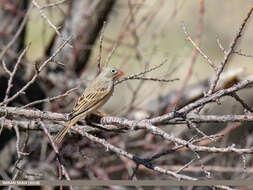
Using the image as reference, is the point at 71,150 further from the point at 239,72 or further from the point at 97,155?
the point at 239,72

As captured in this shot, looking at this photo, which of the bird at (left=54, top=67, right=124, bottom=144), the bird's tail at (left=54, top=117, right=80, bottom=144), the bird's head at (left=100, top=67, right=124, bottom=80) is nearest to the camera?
the bird's tail at (left=54, top=117, right=80, bottom=144)

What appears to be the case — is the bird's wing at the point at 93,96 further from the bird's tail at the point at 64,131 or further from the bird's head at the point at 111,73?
the bird's tail at the point at 64,131

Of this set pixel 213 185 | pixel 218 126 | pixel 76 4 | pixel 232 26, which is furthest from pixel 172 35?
pixel 213 185

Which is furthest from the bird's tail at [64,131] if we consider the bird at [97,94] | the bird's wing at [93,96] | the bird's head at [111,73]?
the bird's head at [111,73]

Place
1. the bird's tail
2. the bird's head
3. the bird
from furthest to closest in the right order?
the bird's head → the bird → the bird's tail

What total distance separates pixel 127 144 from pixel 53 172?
107 cm

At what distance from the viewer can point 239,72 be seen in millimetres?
6406

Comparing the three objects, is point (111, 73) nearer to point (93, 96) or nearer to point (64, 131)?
point (93, 96)

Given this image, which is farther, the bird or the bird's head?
the bird's head

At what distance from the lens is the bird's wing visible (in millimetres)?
4596

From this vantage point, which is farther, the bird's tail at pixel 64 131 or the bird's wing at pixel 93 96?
the bird's wing at pixel 93 96

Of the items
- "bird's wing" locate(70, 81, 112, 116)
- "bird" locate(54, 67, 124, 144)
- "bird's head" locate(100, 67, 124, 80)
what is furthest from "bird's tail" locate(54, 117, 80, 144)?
"bird's head" locate(100, 67, 124, 80)

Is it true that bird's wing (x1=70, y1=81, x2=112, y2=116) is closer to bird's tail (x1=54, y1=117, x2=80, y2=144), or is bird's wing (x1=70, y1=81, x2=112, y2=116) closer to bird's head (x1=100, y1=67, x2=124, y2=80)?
bird's head (x1=100, y1=67, x2=124, y2=80)

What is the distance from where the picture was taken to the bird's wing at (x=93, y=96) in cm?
460
